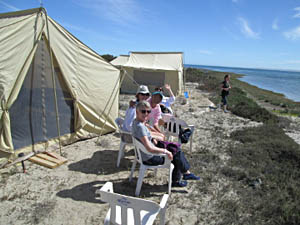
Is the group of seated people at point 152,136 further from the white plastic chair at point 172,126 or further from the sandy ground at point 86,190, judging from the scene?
the white plastic chair at point 172,126

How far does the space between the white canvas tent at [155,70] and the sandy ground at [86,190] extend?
325 inches

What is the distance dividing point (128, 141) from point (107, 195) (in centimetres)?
219

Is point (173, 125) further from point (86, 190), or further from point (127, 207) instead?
point (127, 207)

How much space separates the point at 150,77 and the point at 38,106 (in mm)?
9299

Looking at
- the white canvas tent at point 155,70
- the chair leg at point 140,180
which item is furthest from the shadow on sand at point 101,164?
the white canvas tent at point 155,70

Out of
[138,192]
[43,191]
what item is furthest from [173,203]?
[43,191]

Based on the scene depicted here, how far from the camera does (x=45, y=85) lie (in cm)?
450

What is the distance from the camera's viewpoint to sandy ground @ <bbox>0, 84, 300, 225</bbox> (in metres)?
2.74

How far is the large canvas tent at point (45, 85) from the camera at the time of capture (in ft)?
12.6

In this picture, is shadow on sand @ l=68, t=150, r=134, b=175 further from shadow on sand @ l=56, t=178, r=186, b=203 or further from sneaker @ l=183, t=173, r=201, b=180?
sneaker @ l=183, t=173, r=201, b=180

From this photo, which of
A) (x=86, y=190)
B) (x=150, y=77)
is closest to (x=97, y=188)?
(x=86, y=190)

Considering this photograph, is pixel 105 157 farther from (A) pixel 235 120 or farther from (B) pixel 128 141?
(A) pixel 235 120

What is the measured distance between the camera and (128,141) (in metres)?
3.87

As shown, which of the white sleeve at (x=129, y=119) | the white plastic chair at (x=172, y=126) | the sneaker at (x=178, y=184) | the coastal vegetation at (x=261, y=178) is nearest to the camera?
the coastal vegetation at (x=261, y=178)
